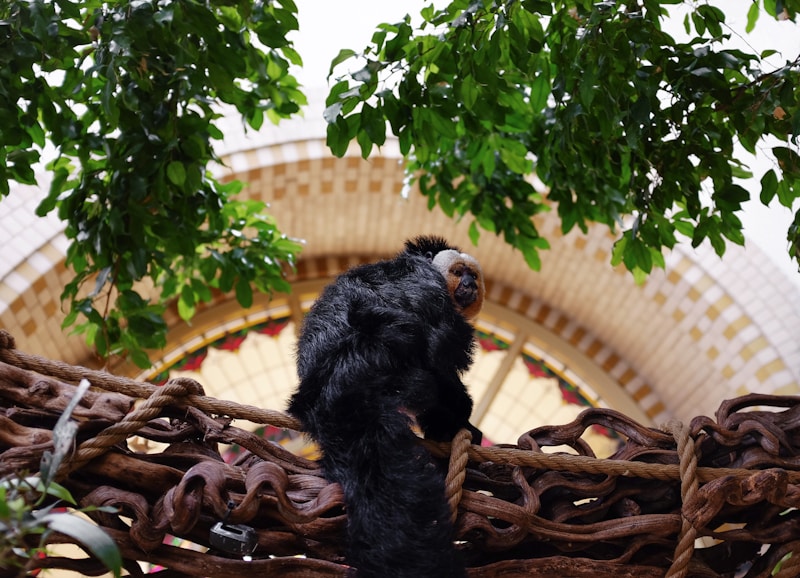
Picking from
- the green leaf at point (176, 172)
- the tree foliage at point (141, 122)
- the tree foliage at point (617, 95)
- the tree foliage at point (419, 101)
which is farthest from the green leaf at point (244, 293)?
the tree foliage at point (617, 95)

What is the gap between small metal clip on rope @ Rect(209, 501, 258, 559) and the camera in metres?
0.85

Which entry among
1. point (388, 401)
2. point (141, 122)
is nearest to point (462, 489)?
point (388, 401)

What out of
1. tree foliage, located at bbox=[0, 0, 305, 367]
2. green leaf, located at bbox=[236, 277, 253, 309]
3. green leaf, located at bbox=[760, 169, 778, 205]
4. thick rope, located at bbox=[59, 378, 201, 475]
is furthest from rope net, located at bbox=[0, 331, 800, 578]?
green leaf, located at bbox=[236, 277, 253, 309]

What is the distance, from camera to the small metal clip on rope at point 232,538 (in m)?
0.85

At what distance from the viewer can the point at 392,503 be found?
873 millimetres

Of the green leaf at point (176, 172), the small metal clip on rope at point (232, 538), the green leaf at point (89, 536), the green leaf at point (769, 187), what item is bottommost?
the green leaf at point (89, 536)

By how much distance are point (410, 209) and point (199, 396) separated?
204 cm

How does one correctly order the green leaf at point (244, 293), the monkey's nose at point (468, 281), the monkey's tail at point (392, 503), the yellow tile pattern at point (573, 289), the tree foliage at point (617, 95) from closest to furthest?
the monkey's tail at point (392, 503) → the tree foliage at point (617, 95) → the monkey's nose at point (468, 281) → the green leaf at point (244, 293) → the yellow tile pattern at point (573, 289)

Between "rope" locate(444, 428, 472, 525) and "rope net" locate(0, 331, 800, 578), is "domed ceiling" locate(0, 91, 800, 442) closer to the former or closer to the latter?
"rope net" locate(0, 331, 800, 578)

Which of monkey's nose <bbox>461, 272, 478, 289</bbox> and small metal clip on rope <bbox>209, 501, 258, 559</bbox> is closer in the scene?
small metal clip on rope <bbox>209, 501, 258, 559</bbox>

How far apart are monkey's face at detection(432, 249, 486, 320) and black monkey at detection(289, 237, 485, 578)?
0.57 ft

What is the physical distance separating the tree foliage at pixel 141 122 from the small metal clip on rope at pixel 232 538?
26.6 inches

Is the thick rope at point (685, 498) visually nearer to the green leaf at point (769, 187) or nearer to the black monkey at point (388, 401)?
the black monkey at point (388, 401)

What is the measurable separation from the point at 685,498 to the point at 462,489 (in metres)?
0.25
